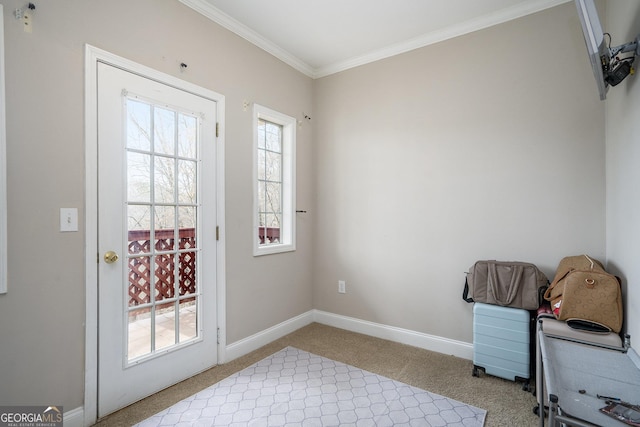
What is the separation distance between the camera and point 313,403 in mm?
2049

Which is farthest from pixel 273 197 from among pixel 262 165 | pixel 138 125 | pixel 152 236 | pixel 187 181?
pixel 138 125

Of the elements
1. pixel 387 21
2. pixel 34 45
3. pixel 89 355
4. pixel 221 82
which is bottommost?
pixel 89 355

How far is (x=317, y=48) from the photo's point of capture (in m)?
3.08

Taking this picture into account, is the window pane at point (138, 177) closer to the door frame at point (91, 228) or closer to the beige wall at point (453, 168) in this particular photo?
the door frame at point (91, 228)

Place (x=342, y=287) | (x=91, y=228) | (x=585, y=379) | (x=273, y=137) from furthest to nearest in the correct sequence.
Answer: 1. (x=342, y=287)
2. (x=273, y=137)
3. (x=91, y=228)
4. (x=585, y=379)

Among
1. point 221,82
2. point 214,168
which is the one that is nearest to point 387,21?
point 221,82

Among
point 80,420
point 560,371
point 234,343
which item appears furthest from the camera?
point 234,343

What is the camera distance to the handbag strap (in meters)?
2.22

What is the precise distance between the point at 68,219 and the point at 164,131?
32.1 inches

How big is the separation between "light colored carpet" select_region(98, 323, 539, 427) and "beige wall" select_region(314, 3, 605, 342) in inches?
11.5

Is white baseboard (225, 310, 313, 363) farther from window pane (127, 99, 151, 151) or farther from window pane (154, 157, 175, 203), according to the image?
window pane (127, 99, 151, 151)

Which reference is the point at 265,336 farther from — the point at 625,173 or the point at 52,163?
the point at 625,173

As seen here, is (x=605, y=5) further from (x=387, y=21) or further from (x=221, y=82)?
(x=221, y=82)

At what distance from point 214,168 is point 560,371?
2.40 meters
